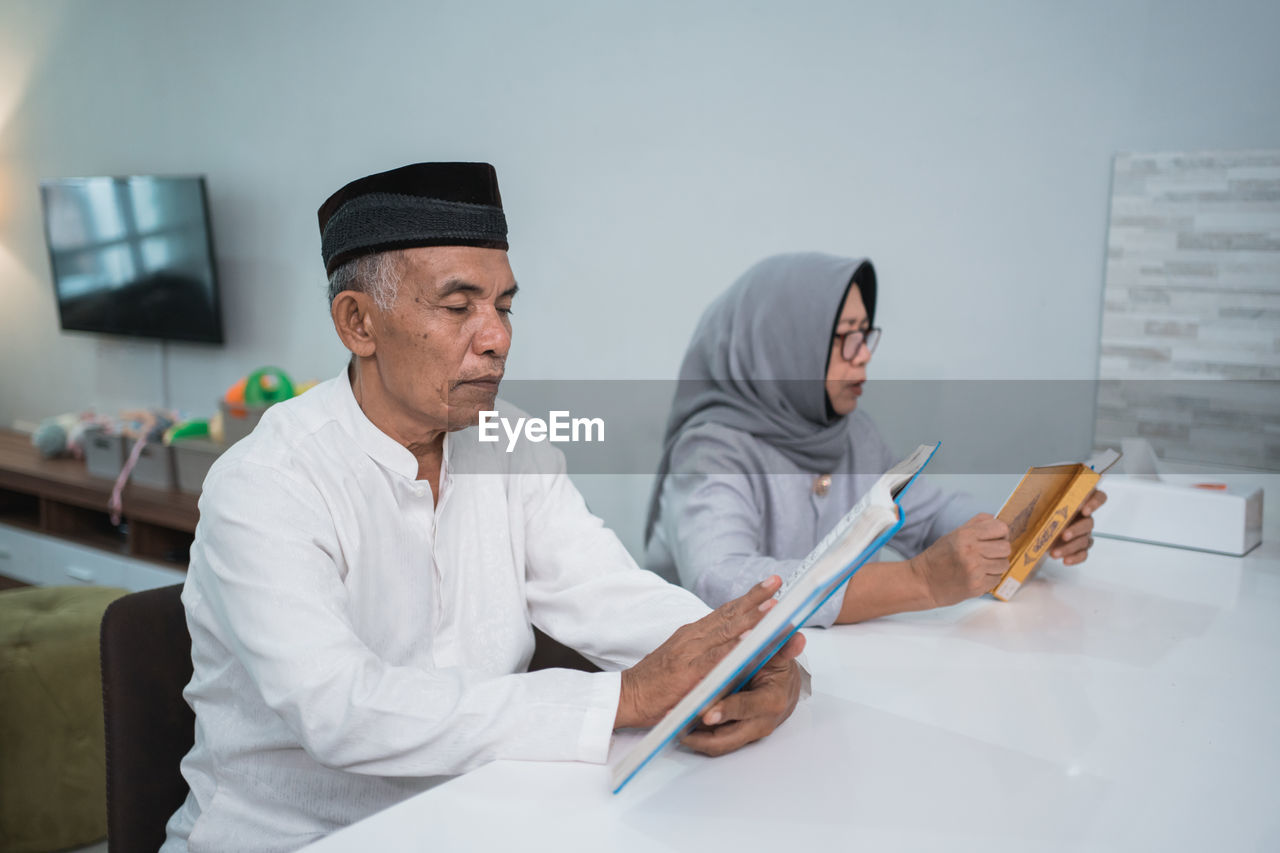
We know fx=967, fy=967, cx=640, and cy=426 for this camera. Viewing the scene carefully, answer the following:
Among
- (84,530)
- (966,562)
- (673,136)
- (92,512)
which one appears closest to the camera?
(966,562)

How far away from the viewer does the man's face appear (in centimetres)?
113

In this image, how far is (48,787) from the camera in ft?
7.12

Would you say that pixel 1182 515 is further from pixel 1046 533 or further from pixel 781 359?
pixel 781 359

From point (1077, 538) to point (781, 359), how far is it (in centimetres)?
64

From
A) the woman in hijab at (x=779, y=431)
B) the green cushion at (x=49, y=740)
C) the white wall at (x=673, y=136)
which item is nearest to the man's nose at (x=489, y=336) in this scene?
the woman in hijab at (x=779, y=431)

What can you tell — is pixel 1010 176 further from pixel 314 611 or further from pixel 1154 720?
pixel 314 611

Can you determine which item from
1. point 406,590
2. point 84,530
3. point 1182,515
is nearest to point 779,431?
point 1182,515

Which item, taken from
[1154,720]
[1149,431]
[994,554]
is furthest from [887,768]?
[1149,431]

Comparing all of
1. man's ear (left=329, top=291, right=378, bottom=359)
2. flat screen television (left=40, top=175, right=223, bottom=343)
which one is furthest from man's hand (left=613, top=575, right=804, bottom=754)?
flat screen television (left=40, top=175, right=223, bottom=343)

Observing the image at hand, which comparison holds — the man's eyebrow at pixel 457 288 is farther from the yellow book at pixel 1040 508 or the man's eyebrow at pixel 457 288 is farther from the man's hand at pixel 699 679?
the yellow book at pixel 1040 508

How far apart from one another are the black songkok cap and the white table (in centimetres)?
60

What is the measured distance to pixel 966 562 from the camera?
1.36 m

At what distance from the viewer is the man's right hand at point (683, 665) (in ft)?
3.23

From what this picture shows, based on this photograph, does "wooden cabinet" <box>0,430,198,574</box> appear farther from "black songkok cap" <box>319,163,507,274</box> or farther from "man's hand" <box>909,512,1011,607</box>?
"man's hand" <box>909,512,1011,607</box>
